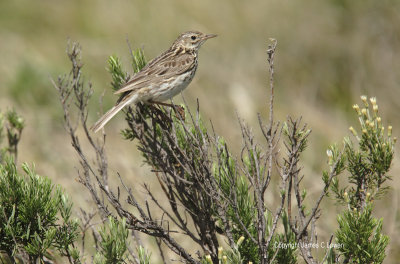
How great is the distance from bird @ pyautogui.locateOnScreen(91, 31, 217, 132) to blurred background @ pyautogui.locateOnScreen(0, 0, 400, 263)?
813 millimetres

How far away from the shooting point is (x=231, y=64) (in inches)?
399

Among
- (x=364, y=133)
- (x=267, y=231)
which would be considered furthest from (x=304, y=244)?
(x=364, y=133)

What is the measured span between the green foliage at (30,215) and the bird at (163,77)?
115 centimetres

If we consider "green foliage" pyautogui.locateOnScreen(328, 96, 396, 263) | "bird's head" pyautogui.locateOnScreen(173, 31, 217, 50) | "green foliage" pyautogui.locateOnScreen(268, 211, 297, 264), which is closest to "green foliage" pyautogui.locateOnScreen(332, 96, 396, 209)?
"green foliage" pyautogui.locateOnScreen(328, 96, 396, 263)

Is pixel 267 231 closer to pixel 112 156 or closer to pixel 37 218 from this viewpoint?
pixel 37 218

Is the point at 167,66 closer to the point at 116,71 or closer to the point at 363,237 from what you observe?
the point at 116,71

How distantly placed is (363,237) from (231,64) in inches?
264

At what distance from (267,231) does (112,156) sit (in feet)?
10.3

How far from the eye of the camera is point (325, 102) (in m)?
9.71

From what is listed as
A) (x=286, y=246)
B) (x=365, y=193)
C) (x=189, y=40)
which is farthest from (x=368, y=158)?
(x=189, y=40)

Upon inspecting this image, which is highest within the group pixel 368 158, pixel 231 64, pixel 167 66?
pixel 231 64

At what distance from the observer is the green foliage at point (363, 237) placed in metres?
3.65

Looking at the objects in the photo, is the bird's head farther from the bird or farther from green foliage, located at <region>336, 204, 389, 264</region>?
green foliage, located at <region>336, 204, 389, 264</region>

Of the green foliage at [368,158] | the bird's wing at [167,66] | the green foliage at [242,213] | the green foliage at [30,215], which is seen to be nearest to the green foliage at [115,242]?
the green foliage at [30,215]
